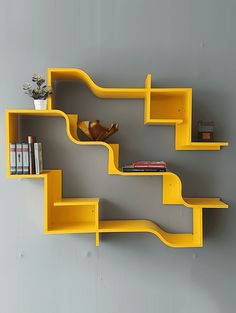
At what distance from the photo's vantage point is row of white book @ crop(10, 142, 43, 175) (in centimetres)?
171

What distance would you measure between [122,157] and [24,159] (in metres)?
0.58

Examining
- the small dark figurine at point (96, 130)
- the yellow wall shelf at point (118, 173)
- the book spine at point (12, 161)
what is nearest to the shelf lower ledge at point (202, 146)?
the yellow wall shelf at point (118, 173)

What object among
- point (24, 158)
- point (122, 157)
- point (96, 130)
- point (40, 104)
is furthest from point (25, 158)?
point (122, 157)

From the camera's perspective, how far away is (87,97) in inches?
76.0

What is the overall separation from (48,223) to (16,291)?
538mm

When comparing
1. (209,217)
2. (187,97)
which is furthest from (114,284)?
(187,97)

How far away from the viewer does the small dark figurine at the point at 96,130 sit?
5.86 ft

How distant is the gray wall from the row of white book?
0.20 metres

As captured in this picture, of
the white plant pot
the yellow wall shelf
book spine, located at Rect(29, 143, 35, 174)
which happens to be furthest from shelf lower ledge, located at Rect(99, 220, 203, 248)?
the white plant pot

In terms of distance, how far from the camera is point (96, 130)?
1788 mm

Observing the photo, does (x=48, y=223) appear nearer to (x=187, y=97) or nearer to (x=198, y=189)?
(x=198, y=189)

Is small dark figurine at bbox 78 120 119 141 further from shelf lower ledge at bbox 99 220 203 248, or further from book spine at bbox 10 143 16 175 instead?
shelf lower ledge at bbox 99 220 203 248

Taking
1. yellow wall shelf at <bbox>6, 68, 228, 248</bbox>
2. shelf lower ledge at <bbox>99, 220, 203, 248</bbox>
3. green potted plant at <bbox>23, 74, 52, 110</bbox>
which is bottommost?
shelf lower ledge at <bbox>99, 220, 203, 248</bbox>

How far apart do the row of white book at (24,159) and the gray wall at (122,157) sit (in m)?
0.20
